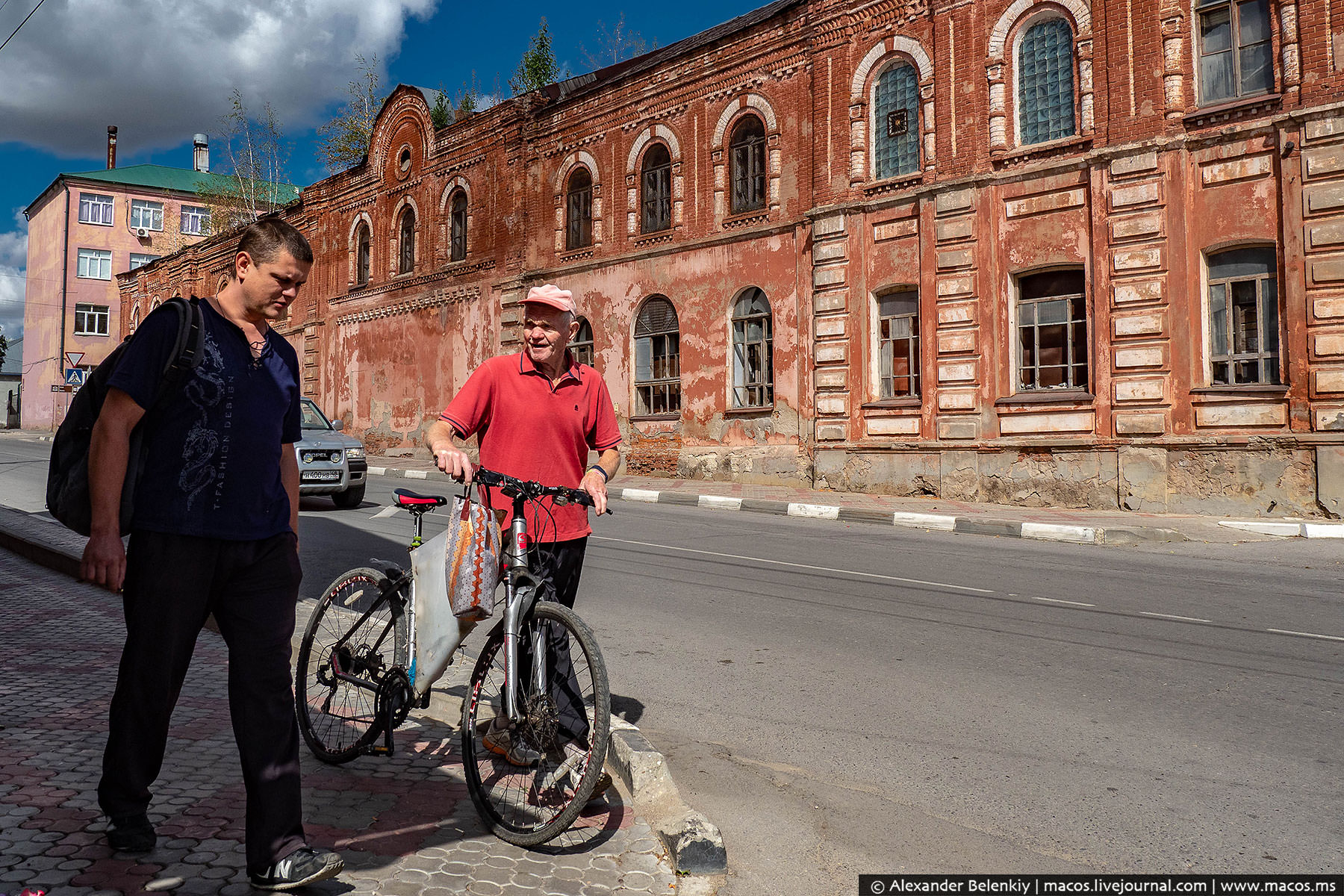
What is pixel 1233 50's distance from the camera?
47.3 feet

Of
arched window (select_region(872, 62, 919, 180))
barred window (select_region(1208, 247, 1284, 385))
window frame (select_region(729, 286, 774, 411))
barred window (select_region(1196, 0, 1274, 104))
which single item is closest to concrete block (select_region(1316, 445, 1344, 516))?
barred window (select_region(1208, 247, 1284, 385))

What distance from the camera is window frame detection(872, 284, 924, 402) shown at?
17812 millimetres

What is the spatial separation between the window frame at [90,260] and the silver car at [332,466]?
52896 millimetres

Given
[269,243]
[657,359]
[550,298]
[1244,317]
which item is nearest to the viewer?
[269,243]

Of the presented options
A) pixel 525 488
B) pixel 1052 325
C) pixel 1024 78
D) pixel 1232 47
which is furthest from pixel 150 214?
pixel 525 488

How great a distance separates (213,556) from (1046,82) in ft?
54.8

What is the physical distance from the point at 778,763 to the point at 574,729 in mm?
1199

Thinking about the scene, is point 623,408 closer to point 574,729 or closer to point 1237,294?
point 1237,294

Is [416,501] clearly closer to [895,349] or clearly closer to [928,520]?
[928,520]

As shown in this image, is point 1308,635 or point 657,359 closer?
point 1308,635

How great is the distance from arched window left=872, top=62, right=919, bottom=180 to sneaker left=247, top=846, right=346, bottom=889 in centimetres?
1718

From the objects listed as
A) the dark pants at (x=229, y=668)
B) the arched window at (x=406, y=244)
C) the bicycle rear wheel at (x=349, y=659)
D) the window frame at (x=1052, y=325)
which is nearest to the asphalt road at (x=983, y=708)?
the bicycle rear wheel at (x=349, y=659)

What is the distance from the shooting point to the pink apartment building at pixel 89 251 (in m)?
57.2

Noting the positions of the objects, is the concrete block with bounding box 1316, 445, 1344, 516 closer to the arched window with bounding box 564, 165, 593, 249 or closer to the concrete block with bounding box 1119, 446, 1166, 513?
the concrete block with bounding box 1119, 446, 1166, 513
